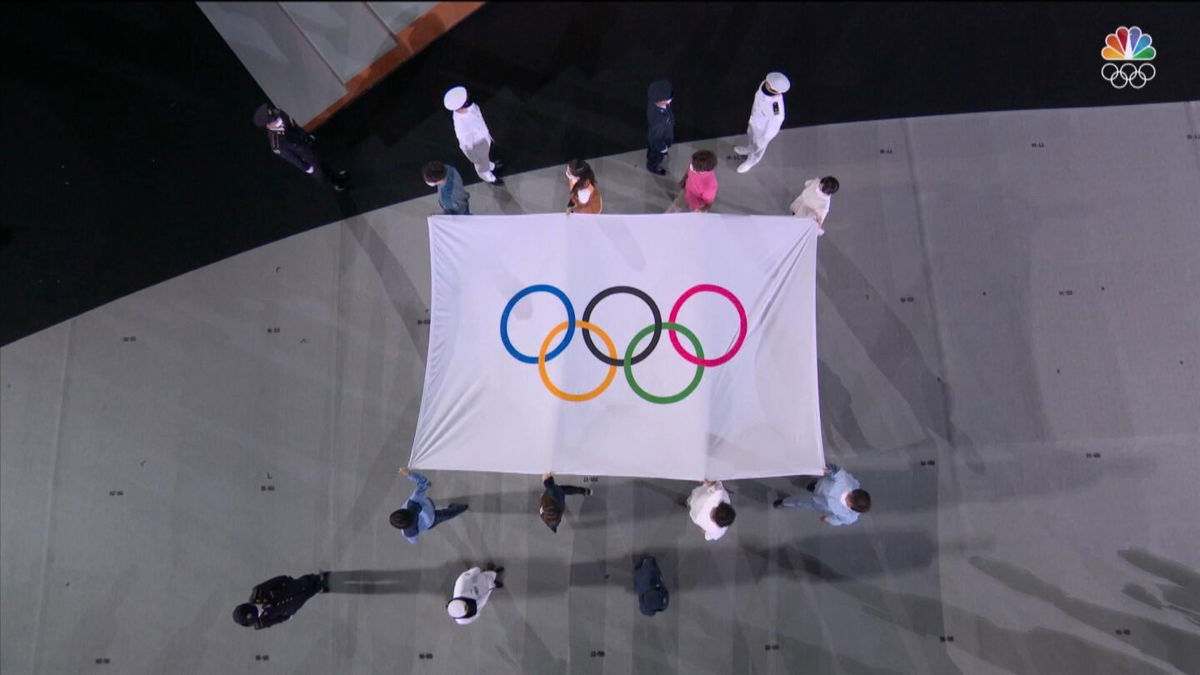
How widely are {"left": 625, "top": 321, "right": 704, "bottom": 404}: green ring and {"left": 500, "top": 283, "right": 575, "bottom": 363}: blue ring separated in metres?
0.50

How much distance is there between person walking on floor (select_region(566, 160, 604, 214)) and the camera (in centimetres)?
467

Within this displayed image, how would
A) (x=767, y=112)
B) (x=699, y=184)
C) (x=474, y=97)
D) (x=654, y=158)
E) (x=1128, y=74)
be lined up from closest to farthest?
1. (x=699, y=184)
2. (x=767, y=112)
3. (x=654, y=158)
4. (x=1128, y=74)
5. (x=474, y=97)

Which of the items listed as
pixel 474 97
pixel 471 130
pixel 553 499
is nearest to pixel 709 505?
pixel 553 499

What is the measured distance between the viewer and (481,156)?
5402 mm

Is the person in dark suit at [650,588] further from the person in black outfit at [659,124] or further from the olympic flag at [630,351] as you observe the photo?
the person in black outfit at [659,124]

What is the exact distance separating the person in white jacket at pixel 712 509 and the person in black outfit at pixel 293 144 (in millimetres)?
4628

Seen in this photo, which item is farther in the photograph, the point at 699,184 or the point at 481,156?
the point at 481,156

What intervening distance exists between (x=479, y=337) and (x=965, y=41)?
581cm

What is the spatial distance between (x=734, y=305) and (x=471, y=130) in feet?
9.03

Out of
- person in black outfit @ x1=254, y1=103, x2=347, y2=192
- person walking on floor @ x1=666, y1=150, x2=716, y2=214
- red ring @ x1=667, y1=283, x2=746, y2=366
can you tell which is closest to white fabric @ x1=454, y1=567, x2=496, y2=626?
red ring @ x1=667, y1=283, x2=746, y2=366

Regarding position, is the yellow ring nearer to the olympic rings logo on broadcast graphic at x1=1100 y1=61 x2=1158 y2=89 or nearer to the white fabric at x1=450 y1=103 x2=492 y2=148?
the white fabric at x1=450 y1=103 x2=492 y2=148

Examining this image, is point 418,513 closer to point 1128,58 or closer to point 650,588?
point 650,588

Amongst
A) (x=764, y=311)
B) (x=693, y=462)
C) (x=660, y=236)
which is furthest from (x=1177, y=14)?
(x=693, y=462)

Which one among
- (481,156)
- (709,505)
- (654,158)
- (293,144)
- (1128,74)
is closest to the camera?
(709,505)
